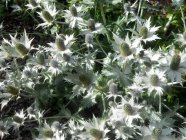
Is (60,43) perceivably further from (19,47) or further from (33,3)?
(33,3)

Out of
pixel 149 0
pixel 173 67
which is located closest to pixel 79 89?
pixel 173 67

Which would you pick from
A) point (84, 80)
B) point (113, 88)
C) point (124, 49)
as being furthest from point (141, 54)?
point (84, 80)

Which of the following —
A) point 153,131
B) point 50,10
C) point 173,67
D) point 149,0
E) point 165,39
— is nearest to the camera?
point 153,131

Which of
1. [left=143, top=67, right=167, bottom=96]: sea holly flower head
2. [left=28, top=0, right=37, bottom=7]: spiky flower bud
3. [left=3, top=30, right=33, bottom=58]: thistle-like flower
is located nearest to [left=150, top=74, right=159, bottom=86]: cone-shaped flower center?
[left=143, top=67, right=167, bottom=96]: sea holly flower head

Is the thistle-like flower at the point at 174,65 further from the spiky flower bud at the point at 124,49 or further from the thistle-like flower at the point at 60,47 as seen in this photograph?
the thistle-like flower at the point at 60,47

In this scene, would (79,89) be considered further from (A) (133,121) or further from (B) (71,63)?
(A) (133,121)
